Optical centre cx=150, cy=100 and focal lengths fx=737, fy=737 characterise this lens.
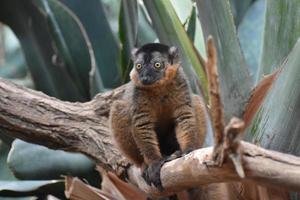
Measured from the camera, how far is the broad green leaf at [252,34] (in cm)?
475

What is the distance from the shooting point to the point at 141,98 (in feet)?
11.3

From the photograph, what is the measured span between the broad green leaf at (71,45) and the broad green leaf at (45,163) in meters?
0.77

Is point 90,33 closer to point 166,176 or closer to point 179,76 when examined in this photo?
point 179,76

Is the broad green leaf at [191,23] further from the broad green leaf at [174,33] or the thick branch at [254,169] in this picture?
the thick branch at [254,169]

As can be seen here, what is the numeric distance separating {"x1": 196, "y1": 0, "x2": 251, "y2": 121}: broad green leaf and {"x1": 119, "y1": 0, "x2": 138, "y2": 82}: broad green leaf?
2.64ft

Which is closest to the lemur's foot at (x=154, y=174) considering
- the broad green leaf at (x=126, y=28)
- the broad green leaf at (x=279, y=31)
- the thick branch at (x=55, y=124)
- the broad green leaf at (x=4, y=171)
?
the thick branch at (x=55, y=124)

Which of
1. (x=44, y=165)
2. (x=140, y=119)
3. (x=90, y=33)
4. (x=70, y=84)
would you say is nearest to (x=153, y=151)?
(x=140, y=119)

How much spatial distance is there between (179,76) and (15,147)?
39.6 inches

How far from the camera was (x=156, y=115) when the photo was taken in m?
3.42

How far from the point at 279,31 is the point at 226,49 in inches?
9.9

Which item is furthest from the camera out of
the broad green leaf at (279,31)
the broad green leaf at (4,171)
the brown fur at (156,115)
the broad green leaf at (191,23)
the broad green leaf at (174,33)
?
the broad green leaf at (4,171)

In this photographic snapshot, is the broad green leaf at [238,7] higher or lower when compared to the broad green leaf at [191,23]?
lower

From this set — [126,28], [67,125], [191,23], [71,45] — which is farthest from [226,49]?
[71,45]

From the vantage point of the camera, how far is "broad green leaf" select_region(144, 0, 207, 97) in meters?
3.51
